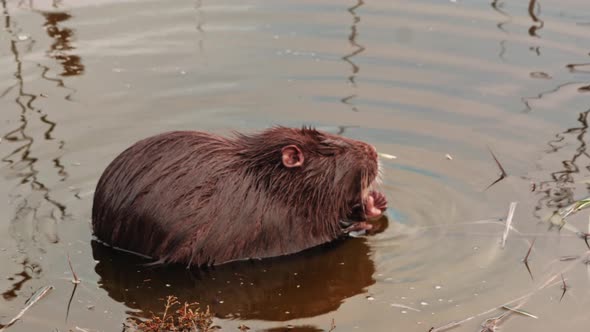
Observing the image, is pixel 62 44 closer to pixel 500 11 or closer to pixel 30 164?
pixel 30 164

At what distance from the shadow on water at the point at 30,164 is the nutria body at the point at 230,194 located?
40 centimetres

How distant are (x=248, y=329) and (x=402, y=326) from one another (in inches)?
29.7

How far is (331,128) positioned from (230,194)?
1633 mm

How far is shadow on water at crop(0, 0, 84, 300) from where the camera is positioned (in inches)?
249

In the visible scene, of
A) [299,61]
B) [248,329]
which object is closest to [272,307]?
[248,329]

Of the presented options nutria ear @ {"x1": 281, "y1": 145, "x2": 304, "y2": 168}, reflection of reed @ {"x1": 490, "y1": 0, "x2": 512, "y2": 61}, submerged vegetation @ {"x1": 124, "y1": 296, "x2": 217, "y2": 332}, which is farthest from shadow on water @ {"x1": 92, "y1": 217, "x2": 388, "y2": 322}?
reflection of reed @ {"x1": 490, "y1": 0, "x2": 512, "y2": 61}

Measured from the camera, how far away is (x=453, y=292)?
5.84 metres

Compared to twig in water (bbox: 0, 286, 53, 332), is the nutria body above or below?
above

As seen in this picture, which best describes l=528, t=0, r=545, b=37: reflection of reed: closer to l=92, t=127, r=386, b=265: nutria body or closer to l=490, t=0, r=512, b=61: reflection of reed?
l=490, t=0, r=512, b=61: reflection of reed

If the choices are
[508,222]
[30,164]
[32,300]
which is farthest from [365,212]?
[30,164]

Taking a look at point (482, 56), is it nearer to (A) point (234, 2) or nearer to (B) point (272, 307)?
(A) point (234, 2)

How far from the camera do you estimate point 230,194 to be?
20.2ft

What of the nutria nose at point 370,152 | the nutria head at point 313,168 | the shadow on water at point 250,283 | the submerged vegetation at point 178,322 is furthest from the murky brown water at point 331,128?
the nutria nose at point 370,152

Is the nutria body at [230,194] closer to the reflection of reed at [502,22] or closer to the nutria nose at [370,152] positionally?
the nutria nose at [370,152]
